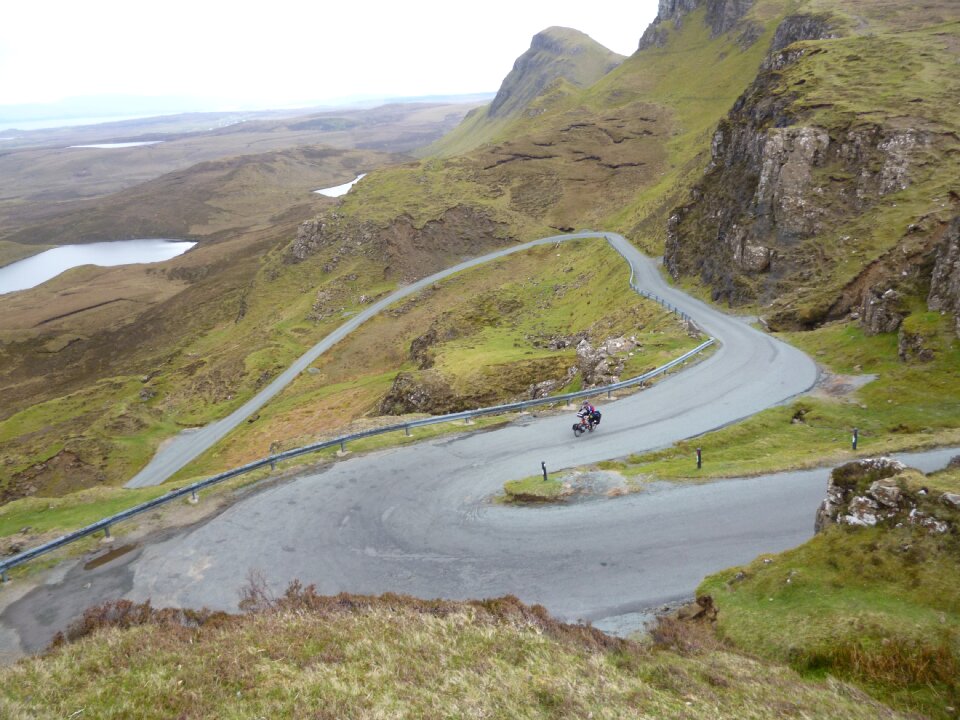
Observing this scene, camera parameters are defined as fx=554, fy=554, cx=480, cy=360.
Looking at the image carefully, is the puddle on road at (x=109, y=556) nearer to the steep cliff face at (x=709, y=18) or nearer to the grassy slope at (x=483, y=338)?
the grassy slope at (x=483, y=338)

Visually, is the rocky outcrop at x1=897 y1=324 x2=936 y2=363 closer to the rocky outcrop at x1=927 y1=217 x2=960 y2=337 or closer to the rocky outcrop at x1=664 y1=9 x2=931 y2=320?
the rocky outcrop at x1=927 y1=217 x2=960 y2=337

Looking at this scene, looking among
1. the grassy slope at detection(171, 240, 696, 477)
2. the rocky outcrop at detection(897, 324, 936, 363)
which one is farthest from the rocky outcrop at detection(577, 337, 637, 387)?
the rocky outcrop at detection(897, 324, 936, 363)

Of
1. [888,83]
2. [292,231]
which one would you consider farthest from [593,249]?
[292,231]

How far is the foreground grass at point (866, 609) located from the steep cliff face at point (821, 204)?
848 inches

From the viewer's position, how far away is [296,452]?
2450 cm

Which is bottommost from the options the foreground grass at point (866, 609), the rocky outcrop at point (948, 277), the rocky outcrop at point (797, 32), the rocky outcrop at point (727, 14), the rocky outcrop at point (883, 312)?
the foreground grass at point (866, 609)

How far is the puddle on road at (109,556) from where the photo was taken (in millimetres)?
17547

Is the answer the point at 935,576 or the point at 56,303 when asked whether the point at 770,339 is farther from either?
the point at 56,303

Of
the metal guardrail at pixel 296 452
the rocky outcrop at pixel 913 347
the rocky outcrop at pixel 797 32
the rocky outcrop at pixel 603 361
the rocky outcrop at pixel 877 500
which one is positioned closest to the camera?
the rocky outcrop at pixel 877 500

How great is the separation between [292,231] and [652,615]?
152 meters

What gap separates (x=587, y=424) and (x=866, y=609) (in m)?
14.3

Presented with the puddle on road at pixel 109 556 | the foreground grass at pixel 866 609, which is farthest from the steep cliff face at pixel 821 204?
the puddle on road at pixel 109 556

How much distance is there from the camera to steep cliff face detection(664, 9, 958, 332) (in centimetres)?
3500

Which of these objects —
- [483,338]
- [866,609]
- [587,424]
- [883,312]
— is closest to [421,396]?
[483,338]
